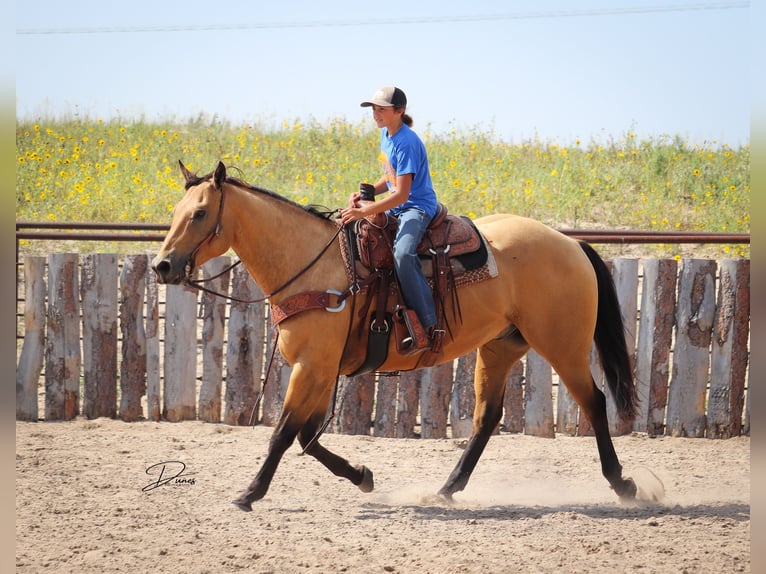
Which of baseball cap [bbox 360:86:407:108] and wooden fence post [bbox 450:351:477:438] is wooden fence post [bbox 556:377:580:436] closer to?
wooden fence post [bbox 450:351:477:438]

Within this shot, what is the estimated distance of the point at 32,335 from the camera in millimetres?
7816

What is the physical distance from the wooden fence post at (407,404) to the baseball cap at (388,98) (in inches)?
114

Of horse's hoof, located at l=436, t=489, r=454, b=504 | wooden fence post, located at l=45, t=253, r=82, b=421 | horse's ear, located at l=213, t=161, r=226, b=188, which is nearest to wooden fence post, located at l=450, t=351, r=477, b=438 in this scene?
horse's hoof, located at l=436, t=489, r=454, b=504

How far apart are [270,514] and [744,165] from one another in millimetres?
11352

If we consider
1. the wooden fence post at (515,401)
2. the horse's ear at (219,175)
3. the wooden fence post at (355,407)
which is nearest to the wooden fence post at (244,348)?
the wooden fence post at (355,407)

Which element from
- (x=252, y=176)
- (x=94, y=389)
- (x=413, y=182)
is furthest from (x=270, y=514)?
(x=252, y=176)

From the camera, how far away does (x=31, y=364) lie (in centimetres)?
782

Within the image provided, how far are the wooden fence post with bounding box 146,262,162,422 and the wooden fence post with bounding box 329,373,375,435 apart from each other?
5.52 ft

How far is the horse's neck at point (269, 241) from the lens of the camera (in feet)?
17.7

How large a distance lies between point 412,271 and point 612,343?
1.81 m

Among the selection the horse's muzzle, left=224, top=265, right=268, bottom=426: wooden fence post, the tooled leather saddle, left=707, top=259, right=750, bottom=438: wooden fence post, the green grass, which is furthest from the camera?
the green grass

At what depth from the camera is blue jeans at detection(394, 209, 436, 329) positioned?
5.39 meters

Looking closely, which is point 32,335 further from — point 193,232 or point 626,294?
point 626,294

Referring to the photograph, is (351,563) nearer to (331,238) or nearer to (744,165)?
(331,238)
